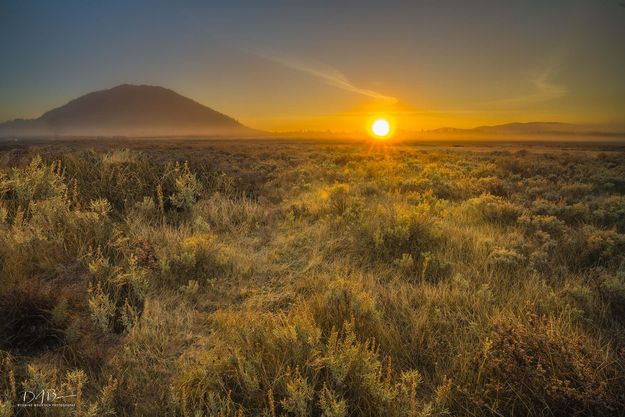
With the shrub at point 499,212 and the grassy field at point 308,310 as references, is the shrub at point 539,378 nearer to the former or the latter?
the grassy field at point 308,310

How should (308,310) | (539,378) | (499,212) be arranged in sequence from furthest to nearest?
(499,212)
(308,310)
(539,378)

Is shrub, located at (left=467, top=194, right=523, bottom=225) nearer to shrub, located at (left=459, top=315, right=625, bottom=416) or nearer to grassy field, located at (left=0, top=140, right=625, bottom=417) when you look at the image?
grassy field, located at (left=0, top=140, right=625, bottom=417)

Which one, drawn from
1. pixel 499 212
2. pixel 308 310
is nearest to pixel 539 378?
pixel 308 310

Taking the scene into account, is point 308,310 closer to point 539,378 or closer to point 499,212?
point 539,378

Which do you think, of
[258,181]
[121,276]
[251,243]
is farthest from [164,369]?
[258,181]

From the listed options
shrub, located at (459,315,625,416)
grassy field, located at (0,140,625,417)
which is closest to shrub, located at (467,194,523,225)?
grassy field, located at (0,140,625,417)

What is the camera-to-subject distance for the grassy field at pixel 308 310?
2.42 m

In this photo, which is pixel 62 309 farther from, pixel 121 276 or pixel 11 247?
pixel 11 247

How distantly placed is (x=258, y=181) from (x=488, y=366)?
1014 cm

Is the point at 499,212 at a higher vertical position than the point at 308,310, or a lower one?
higher

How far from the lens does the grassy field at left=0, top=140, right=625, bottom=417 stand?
2.42 m

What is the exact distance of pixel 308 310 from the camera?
3479 millimetres

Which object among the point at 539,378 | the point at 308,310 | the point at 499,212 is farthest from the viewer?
the point at 499,212

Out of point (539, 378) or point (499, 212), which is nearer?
point (539, 378)
